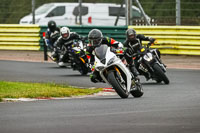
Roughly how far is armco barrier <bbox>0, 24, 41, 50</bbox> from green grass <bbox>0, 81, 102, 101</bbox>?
40.4ft

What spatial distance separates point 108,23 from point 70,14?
3.55 meters

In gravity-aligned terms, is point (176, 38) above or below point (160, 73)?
above

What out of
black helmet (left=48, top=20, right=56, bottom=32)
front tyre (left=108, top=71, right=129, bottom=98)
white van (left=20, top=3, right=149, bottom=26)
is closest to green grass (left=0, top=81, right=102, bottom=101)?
front tyre (left=108, top=71, right=129, bottom=98)

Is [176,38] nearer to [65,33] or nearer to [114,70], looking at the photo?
[65,33]

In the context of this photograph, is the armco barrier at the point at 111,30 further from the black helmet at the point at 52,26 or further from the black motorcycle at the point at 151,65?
the black motorcycle at the point at 151,65

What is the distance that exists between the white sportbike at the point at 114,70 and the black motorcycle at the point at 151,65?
305 centimetres

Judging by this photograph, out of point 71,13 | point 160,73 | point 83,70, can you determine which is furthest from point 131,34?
point 71,13

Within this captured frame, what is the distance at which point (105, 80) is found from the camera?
492 inches

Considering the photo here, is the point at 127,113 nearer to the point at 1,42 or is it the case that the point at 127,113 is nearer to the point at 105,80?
the point at 105,80

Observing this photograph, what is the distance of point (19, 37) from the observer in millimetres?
27500

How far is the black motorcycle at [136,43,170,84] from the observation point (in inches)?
612

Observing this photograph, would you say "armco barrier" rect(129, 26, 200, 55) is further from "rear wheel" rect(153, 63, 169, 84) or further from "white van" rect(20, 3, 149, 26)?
"rear wheel" rect(153, 63, 169, 84)

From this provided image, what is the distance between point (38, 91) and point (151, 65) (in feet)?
11.2

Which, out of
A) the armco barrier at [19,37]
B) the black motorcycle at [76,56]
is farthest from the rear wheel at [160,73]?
the armco barrier at [19,37]
